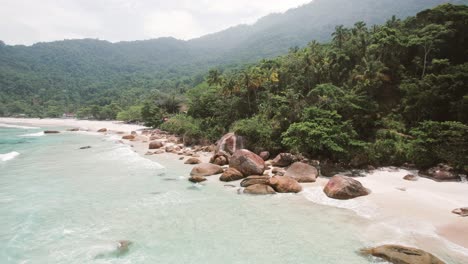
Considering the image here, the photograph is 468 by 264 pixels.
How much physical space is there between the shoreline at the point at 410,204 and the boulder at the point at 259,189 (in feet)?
5.42

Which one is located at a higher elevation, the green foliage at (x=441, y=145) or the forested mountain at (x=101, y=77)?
the forested mountain at (x=101, y=77)

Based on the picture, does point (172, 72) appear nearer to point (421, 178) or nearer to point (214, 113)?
point (214, 113)

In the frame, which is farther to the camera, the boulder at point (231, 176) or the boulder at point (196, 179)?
the boulder at point (196, 179)

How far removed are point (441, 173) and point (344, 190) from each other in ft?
21.4

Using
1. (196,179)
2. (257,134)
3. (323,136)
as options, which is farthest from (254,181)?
(257,134)

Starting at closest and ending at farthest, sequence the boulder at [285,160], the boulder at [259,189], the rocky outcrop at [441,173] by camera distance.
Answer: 1. the boulder at [259,189]
2. the rocky outcrop at [441,173]
3. the boulder at [285,160]

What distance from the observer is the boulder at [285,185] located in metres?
15.5

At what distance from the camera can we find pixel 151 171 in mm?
21703

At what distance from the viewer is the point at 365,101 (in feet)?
78.6

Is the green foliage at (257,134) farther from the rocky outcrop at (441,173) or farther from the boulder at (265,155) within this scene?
the rocky outcrop at (441,173)

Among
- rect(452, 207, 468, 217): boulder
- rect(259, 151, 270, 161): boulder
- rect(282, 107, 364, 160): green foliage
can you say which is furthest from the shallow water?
rect(259, 151, 270, 161): boulder

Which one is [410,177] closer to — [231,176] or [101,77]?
[231,176]

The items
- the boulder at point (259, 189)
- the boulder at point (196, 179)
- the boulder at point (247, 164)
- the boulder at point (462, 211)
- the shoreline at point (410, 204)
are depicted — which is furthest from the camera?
the boulder at point (247, 164)

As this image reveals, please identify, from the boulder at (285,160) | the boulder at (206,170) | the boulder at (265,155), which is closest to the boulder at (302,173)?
the boulder at (285,160)
